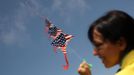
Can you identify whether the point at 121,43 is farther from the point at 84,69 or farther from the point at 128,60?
the point at 84,69

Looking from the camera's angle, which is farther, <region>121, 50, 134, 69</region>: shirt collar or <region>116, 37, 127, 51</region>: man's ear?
<region>116, 37, 127, 51</region>: man's ear

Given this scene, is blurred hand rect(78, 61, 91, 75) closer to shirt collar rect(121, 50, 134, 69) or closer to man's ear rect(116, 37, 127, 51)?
man's ear rect(116, 37, 127, 51)

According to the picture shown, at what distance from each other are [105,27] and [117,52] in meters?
0.28

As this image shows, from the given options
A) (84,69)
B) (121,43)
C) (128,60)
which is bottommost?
(128,60)

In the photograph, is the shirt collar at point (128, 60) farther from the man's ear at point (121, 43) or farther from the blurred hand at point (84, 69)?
the blurred hand at point (84, 69)

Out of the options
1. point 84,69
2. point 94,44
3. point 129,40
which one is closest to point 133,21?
point 129,40

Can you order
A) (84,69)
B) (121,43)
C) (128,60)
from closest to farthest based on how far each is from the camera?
(128,60) → (121,43) → (84,69)

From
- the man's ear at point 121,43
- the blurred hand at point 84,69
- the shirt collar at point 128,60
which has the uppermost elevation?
the blurred hand at point 84,69

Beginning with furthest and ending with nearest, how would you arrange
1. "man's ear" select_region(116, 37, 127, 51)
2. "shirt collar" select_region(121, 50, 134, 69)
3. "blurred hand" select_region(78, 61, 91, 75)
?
"blurred hand" select_region(78, 61, 91, 75), "man's ear" select_region(116, 37, 127, 51), "shirt collar" select_region(121, 50, 134, 69)

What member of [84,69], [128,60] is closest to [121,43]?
[128,60]

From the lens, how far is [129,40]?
11.0ft

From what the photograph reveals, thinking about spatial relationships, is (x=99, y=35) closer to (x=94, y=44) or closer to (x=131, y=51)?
(x=94, y=44)

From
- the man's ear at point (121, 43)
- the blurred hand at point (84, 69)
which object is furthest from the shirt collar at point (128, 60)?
the blurred hand at point (84, 69)

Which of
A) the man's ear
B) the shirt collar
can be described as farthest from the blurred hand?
the shirt collar
